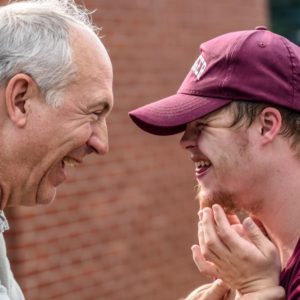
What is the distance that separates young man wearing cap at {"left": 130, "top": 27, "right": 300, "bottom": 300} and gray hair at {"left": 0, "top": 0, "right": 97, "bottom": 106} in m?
0.43

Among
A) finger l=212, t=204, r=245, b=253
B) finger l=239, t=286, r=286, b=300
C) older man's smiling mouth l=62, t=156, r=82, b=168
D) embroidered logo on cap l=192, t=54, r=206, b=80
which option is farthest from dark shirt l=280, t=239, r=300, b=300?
older man's smiling mouth l=62, t=156, r=82, b=168

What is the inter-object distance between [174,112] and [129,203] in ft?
13.8

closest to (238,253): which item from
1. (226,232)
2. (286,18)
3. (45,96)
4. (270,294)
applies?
(226,232)

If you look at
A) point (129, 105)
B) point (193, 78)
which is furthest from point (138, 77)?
point (193, 78)

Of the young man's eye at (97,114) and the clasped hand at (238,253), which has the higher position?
the young man's eye at (97,114)

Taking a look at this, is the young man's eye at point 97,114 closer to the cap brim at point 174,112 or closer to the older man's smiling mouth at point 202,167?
the cap brim at point 174,112

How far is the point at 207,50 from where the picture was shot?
3152mm

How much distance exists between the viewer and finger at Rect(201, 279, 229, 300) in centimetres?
311

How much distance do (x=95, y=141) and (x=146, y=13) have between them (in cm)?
470

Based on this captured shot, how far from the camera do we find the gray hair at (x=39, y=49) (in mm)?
2879

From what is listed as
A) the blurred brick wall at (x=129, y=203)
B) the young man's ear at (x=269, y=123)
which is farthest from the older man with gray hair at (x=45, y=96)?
the blurred brick wall at (x=129, y=203)

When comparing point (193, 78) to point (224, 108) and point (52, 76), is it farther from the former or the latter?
point (52, 76)

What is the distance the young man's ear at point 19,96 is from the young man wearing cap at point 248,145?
51 cm

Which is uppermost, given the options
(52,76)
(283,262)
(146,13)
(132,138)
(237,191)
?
(52,76)
